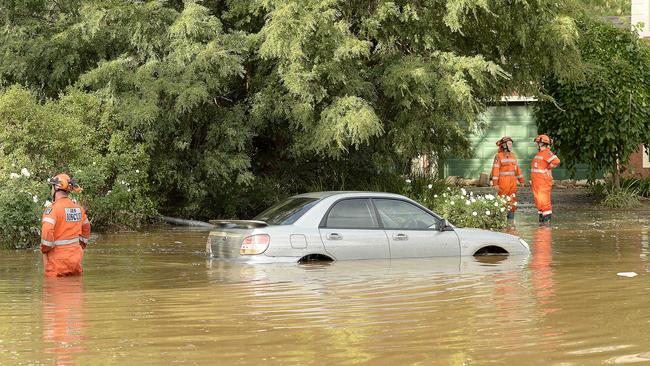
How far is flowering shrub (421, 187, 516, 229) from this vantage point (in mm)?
19406

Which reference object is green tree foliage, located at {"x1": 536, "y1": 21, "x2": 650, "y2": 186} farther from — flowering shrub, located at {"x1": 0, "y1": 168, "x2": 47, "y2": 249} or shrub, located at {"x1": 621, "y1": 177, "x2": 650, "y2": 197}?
flowering shrub, located at {"x1": 0, "y1": 168, "x2": 47, "y2": 249}

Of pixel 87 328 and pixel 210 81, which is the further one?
pixel 210 81

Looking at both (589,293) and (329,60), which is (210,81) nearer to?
(329,60)

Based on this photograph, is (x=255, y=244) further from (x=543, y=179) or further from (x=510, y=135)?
(x=510, y=135)

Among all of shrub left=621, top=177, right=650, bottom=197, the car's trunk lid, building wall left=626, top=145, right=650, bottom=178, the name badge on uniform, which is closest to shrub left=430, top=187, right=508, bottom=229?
the car's trunk lid

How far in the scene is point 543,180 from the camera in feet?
70.5

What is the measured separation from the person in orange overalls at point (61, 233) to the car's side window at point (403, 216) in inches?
146

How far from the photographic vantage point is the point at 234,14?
69.2ft

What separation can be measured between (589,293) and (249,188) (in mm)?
11972

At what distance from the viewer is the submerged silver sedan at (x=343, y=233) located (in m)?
12.9

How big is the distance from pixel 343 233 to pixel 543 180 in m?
9.24

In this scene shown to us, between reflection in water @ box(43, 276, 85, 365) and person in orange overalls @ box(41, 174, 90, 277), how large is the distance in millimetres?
155

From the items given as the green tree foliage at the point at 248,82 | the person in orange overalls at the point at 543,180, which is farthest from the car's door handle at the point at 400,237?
the person in orange overalls at the point at 543,180

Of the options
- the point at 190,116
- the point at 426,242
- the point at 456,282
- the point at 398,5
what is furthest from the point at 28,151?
the point at 456,282
